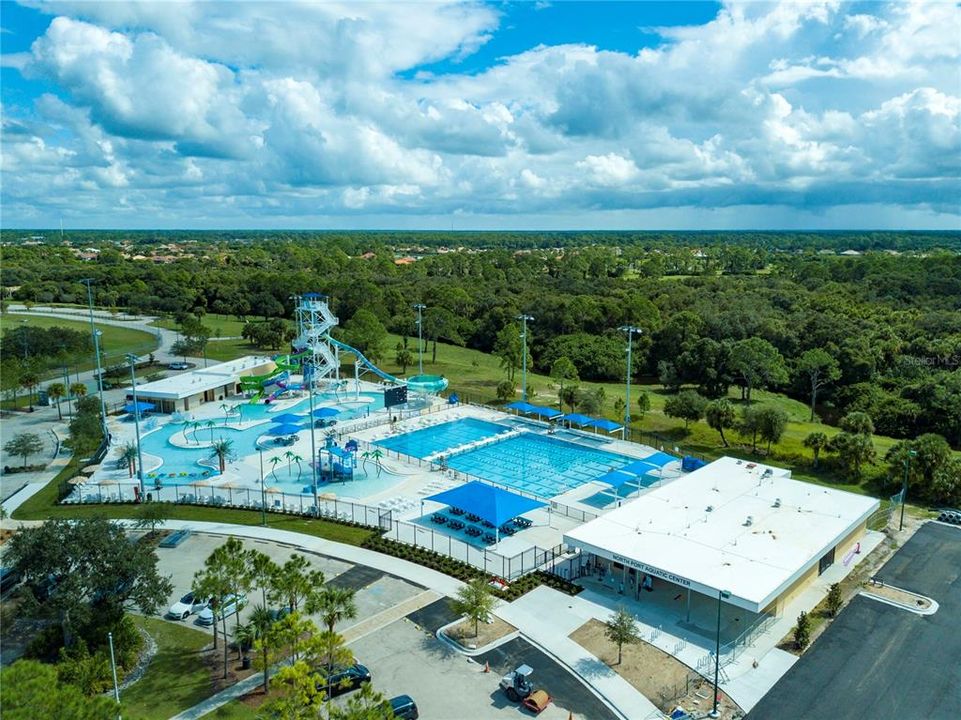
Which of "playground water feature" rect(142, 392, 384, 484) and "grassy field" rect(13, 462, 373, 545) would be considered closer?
"grassy field" rect(13, 462, 373, 545)

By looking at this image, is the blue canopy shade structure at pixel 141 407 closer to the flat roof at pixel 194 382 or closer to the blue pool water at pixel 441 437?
the flat roof at pixel 194 382

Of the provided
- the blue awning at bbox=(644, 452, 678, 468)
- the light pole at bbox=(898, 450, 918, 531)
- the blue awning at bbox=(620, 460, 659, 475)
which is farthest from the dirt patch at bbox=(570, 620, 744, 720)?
the blue awning at bbox=(644, 452, 678, 468)

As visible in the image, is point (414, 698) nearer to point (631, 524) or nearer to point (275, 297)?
point (631, 524)

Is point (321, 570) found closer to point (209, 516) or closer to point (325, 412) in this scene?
point (209, 516)

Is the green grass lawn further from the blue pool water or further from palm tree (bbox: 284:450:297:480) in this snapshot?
the blue pool water

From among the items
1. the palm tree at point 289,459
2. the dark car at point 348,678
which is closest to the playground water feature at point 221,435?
the palm tree at point 289,459
